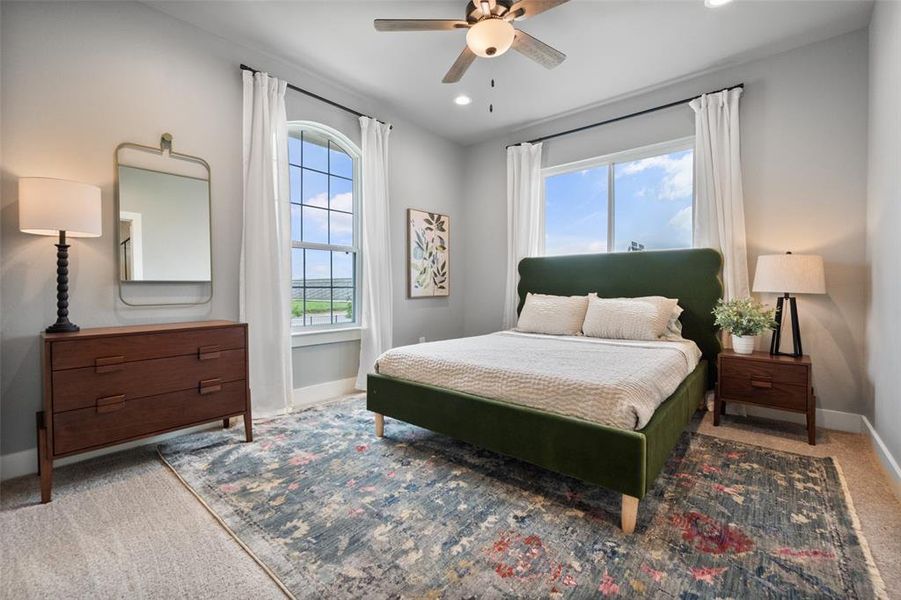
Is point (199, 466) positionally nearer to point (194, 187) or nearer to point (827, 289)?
point (194, 187)

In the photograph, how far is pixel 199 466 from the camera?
7.38ft

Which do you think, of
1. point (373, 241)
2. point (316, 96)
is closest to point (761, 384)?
point (373, 241)

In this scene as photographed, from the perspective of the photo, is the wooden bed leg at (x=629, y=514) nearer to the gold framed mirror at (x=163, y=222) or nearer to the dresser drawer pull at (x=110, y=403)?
the dresser drawer pull at (x=110, y=403)

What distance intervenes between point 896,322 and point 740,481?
3.77ft

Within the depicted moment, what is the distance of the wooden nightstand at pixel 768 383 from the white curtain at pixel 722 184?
65cm

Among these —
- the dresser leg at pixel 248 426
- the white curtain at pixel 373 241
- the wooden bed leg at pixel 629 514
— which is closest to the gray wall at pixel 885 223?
the wooden bed leg at pixel 629 514

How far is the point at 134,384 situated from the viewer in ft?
7.06

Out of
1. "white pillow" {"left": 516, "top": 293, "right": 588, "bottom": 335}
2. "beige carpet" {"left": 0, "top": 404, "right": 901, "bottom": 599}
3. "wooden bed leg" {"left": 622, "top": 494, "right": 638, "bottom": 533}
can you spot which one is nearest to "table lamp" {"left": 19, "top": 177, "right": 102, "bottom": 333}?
"beige carpet" {"left": 0, "top": 404, "right": 901, "bottom": 599}

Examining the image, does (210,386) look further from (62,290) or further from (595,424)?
(595,424)

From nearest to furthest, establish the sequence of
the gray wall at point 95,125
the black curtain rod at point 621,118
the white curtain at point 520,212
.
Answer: the gray wall at point 95,125 → the black curtain rod at point 621,118 → the white curtain at point 520,212

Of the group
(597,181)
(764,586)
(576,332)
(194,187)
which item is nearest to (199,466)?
(194,187)

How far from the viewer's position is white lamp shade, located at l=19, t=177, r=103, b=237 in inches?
77.2

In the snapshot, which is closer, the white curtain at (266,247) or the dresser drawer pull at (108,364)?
the dresser drawer pull at (108,364)

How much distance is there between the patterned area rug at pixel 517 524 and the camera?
4.45 ft
